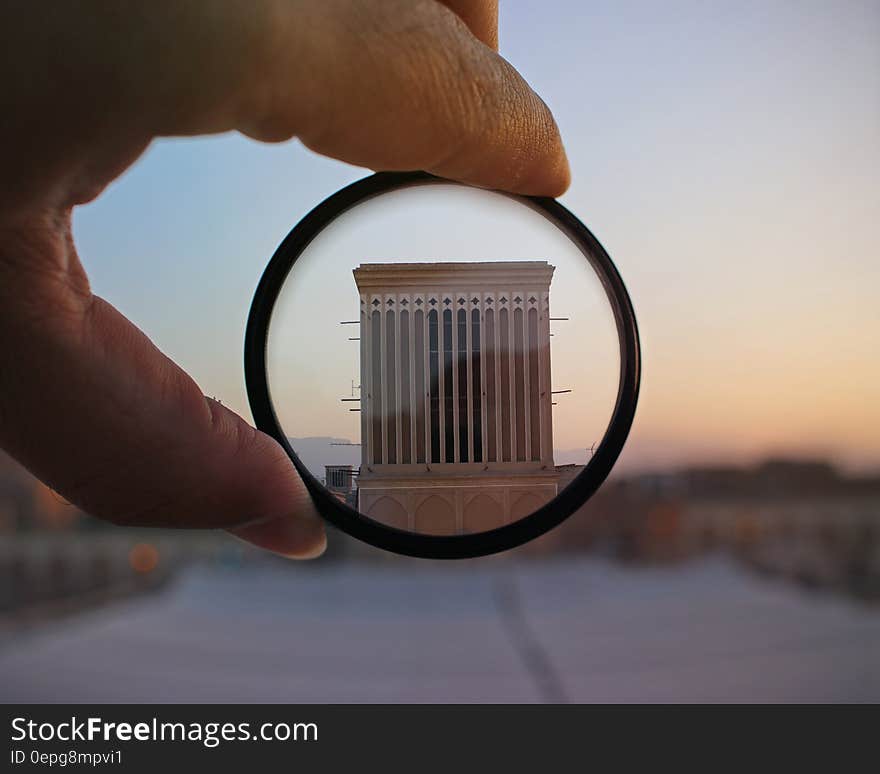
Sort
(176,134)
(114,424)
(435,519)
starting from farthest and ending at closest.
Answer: (435,519) < (114,424) < (176,134)

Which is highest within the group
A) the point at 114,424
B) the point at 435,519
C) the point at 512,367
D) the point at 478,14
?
the point at 478,14

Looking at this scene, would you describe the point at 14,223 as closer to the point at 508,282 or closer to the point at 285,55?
the point at 285,55

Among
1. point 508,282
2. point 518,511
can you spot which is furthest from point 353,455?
point 508,282

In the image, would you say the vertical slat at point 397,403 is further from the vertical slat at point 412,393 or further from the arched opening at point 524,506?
the arched opening at point 524,506

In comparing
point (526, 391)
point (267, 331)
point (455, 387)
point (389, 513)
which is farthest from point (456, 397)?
point (267, 331)

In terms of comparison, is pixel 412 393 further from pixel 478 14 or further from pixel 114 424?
pixel 478 14

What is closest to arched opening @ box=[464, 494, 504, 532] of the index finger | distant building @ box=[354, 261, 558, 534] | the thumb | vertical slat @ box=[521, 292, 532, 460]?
distant building @ box=[354, 261, 558, 534]
